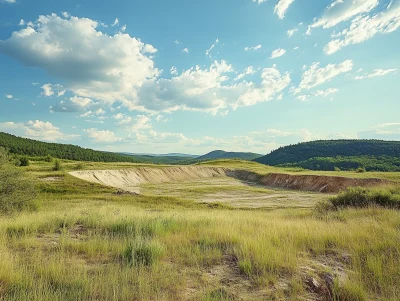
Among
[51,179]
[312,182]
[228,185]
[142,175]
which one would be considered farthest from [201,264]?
[142,175]

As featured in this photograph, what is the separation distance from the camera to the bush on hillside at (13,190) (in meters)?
19.2

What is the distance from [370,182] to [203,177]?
42.6m

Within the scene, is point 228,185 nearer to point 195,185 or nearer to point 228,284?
point 195,185

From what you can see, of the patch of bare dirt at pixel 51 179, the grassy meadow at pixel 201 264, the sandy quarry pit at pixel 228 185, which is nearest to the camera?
the grassy meadow at pixel 201 264

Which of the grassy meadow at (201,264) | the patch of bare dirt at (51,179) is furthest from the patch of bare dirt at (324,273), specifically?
the patch of bare dirt at (51,179)

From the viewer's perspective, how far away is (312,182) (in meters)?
49.7

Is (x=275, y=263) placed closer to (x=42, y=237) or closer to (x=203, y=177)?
(x=42, y=237)

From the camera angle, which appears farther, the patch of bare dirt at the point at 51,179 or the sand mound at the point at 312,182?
the sand mound at the point at 312,182

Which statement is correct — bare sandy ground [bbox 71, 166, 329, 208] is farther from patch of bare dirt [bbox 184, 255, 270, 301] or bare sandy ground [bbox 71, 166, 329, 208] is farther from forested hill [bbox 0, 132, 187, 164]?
forested hill [bbox 0, 132, 187, 164]

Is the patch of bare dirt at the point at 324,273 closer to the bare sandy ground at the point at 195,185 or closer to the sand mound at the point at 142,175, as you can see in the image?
the bare sandy ground at the point at 195,185

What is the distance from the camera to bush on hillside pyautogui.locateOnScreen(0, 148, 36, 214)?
755 inches

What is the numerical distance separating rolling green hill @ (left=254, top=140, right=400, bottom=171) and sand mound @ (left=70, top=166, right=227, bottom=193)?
64.3 meters

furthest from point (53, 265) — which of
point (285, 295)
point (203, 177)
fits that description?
point (203, 177)

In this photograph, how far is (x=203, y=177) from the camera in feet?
244
